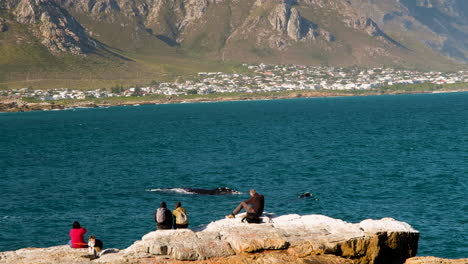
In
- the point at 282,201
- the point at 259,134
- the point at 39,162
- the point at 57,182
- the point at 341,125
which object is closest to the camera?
the point at 282,201

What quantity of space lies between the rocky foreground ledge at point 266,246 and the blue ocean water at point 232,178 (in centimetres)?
934

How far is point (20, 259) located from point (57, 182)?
40.9 meters

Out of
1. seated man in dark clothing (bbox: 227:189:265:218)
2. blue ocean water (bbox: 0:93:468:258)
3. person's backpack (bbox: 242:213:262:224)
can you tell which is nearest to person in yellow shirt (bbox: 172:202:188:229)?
seated man in dark clothing (bbox: 227:189:265:218)

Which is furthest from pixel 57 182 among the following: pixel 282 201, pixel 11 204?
pixel 282 201

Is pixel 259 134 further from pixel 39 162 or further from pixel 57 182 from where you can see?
pixel 57 182

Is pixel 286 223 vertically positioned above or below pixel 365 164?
above

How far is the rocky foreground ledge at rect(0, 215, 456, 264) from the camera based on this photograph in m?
26.5

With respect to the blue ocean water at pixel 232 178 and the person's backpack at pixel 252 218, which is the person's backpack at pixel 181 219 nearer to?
the person's backpack at pixel 252 218

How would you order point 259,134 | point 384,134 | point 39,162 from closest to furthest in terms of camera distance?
point 39,162
point 384,134
point 259,134

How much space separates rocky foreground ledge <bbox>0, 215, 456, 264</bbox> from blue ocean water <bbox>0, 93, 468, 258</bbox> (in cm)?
934

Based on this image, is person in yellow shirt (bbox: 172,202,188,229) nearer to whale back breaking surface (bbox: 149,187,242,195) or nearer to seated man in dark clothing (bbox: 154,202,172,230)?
seated man in dark clothing (bbox: 154,202,172,230)

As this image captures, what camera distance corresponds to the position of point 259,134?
128 metres

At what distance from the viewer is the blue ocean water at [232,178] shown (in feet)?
148

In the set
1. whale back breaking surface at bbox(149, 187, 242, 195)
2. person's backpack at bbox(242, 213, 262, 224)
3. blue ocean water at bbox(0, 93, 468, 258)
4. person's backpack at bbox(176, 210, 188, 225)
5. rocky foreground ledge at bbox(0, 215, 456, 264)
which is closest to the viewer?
rocky foreground ledge at bbox(0, 215, 456, 264)
